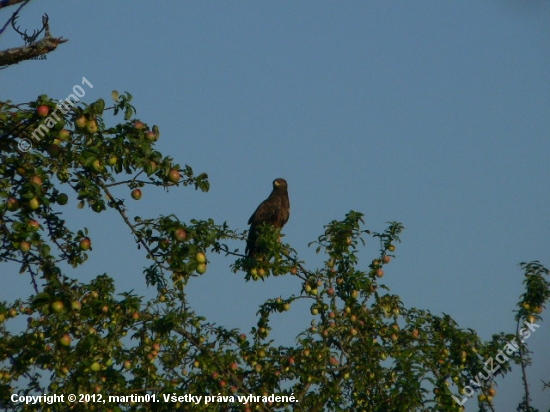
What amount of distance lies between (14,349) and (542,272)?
17.4 feet

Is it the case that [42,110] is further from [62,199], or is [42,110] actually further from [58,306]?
[58,306]

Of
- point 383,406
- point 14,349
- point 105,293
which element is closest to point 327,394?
point 383,406

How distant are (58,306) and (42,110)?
1.14 metres

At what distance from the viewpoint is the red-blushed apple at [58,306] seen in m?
4.10

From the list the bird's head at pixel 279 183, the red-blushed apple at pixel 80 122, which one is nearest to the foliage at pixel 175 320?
the red-blushed apple at pixel 80 122

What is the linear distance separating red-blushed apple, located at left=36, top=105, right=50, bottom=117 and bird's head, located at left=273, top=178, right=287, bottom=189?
7.96 meters

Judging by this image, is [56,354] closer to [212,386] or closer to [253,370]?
[212,386]

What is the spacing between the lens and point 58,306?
4.12 metres

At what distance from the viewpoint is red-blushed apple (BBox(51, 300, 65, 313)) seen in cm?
410

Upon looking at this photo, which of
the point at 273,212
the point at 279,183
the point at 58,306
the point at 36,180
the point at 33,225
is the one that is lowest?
the point at 58,306

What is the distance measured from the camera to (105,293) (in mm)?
6727

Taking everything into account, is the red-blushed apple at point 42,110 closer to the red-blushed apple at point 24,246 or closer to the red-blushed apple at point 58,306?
the red-blushed apple at point 24,246

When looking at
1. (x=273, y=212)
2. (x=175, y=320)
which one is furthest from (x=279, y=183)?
(x=175, y=320)

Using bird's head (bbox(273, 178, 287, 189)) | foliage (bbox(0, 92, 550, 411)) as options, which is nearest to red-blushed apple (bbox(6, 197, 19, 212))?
foliage (bbox(0, 92, 550, 411))
